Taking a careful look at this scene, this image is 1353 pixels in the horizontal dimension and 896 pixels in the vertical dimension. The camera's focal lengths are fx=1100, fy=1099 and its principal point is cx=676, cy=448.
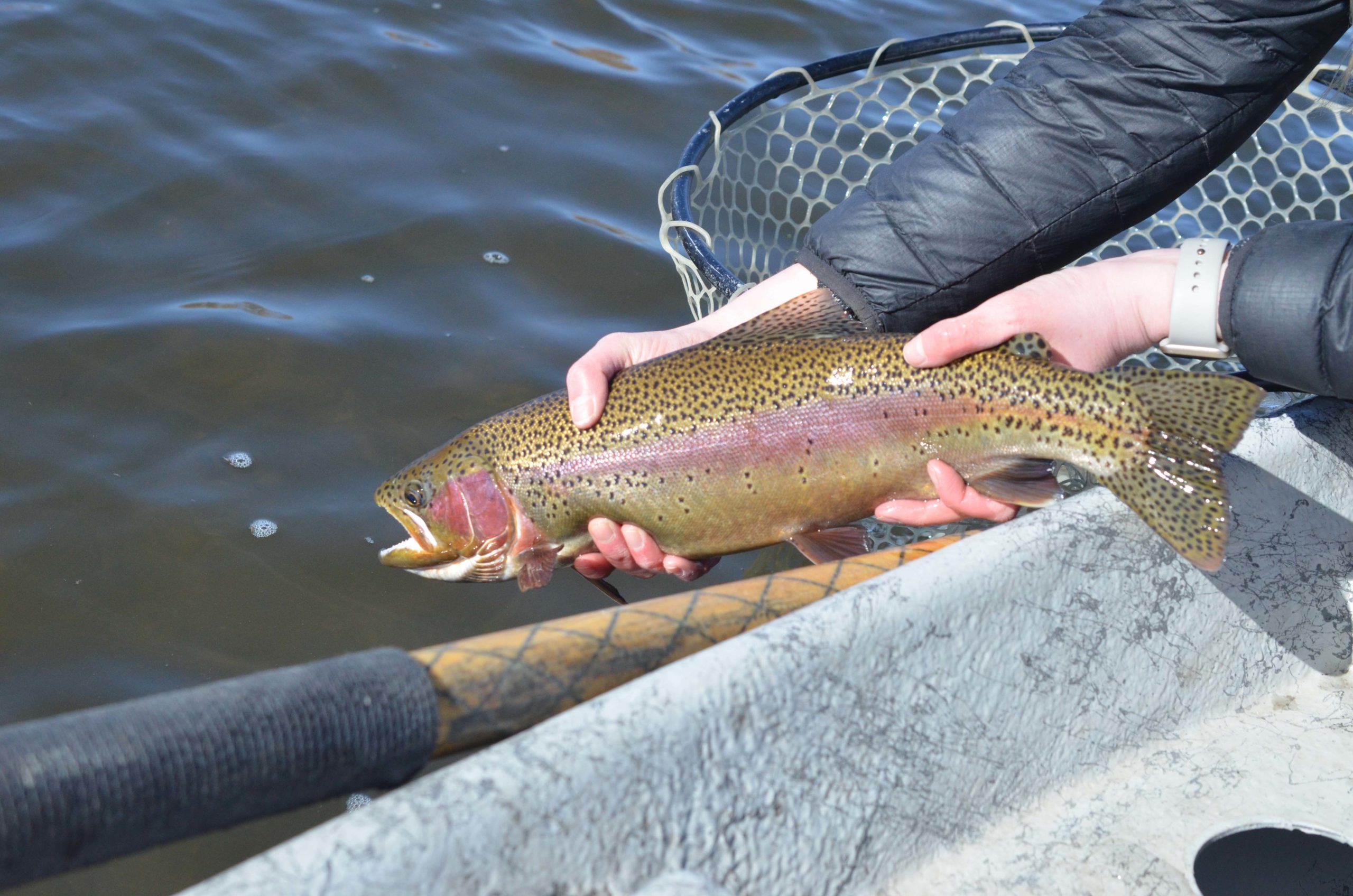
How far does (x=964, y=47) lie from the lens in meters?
4.49

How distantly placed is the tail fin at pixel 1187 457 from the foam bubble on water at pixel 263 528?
268 cm

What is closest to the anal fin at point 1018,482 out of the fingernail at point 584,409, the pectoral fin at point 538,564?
the fingernail at point 584,409

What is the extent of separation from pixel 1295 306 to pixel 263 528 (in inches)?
122

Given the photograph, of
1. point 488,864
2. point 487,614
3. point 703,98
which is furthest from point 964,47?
point 488,864

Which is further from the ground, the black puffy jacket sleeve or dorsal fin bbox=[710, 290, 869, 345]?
the black puffy jacket sleeve

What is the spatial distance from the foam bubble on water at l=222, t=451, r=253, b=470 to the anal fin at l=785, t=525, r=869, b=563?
2132mm

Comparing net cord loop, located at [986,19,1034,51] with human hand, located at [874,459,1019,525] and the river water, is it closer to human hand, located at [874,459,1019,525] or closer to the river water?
the river water

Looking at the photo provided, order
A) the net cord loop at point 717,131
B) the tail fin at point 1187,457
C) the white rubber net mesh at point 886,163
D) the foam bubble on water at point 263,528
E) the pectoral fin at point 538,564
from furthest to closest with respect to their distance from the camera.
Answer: the white rubber net mesh at point 886,163 → the net cord loop at point 717,131 → the foam bubble on water at point 263,528 → the pectoral fin at point 538,564 → the tail fin at point 1187,457

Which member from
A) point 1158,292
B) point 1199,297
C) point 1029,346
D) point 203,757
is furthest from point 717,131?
point 203,757

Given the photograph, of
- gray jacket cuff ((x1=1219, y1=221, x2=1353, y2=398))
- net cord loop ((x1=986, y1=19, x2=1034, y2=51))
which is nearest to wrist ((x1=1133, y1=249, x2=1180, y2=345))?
gray jacket cuff ((x1=1219, y1=221, x2=1353, y2=398))

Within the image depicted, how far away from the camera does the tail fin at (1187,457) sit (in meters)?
2.12

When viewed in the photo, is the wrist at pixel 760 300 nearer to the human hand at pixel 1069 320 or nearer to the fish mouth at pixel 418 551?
the human hand at pixel 1069 320

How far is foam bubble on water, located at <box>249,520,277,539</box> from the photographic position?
3705mm


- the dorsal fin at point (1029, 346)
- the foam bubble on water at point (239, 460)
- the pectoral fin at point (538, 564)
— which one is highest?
the dorsal fin at point (1029, 346)
